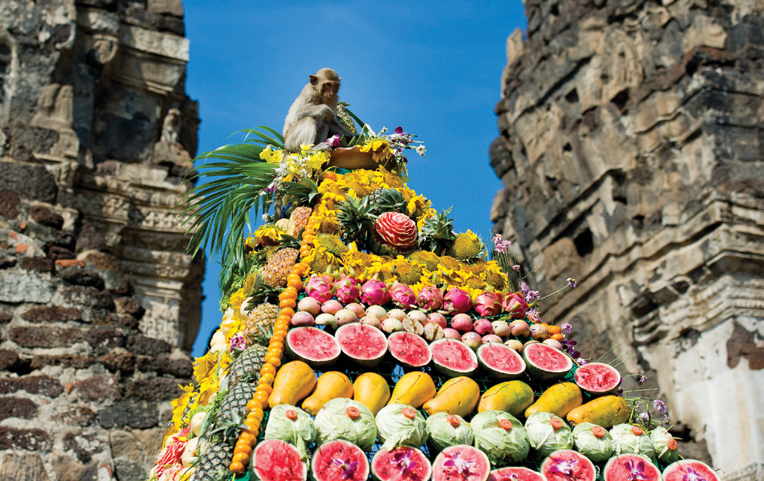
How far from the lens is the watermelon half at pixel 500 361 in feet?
13.5

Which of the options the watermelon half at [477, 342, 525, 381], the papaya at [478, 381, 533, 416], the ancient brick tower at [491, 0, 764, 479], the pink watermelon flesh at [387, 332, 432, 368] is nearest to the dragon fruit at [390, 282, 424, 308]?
the pink watermelon flesh at [387, 332, 432, 368]

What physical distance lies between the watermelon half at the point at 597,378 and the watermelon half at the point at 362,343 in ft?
3.38

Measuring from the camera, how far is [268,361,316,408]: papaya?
3.61 m

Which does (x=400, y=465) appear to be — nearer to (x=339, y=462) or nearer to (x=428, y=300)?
(x=339, y=462)

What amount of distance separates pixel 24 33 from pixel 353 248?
6058mm

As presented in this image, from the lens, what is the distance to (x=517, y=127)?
18703 mm

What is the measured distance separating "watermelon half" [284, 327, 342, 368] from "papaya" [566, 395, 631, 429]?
1172mm

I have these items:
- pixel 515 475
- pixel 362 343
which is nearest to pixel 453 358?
pixel 362 343

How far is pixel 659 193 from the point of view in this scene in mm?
14438

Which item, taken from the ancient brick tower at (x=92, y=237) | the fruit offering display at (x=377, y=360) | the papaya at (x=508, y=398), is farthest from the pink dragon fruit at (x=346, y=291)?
the ancient brick tower at (x=92, y=237)

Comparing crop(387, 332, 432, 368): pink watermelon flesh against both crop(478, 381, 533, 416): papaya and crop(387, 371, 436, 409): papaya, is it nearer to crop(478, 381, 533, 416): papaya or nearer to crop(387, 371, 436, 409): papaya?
crop(387, 371, 436, 409): papaya

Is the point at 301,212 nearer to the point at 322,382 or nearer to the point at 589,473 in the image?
the point at 322,382

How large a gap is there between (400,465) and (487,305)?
4.45 feet

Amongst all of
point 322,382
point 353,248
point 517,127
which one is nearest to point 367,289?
point 353,248
